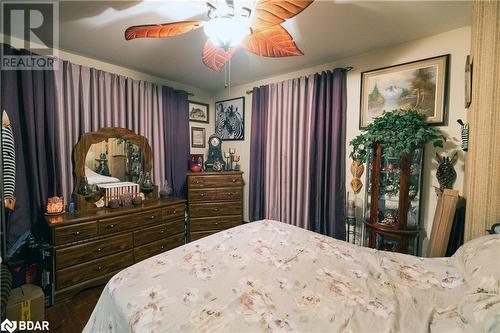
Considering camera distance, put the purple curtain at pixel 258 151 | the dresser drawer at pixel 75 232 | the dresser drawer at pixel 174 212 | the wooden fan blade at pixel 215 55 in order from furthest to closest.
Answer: the purple curtain at pixel 258 151 → the dresser drawer at pixel 174 212 → the dresser drawer at pixel 75 232 → the wooden fan blade at pixel 215 55

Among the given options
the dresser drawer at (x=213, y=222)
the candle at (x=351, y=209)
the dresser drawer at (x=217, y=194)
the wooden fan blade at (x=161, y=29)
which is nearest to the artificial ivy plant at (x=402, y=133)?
the candle at (x=351, y=209)

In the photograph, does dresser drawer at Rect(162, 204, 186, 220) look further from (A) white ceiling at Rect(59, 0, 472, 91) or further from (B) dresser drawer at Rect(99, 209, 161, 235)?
(A) white ceiling at Rect(59, 0, 472, 91)

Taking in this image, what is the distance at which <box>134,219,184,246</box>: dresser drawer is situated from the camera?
245 centimetres

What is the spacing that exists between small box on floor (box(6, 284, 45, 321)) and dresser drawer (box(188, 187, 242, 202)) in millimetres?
1681

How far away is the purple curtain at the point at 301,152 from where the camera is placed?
8.41 ft

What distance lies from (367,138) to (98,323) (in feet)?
7.75

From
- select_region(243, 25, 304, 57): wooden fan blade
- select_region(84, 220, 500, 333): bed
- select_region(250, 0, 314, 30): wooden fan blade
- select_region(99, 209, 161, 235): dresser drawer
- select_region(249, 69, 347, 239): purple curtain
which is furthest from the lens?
select_region(249, 69, 347, 239): purple curtain

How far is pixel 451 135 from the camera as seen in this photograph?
77.4 inches

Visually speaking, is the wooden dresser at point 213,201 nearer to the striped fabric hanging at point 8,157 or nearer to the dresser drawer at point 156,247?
the dresser drawer at point 156,247

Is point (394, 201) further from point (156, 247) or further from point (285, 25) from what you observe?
point (156, 247)

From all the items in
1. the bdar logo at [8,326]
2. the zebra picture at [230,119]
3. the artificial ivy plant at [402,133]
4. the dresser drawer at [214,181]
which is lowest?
the bdar logo at [8,326]

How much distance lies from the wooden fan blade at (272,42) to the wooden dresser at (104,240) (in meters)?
2.02

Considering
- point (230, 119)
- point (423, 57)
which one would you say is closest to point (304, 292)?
point (423, 57)

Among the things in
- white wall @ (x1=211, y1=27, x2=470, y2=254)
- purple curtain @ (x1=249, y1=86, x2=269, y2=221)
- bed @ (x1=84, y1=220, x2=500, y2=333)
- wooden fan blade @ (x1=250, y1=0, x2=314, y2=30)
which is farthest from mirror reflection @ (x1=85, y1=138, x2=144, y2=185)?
white wall @ (x1=211, y1=27, x2=470, y2=254)
